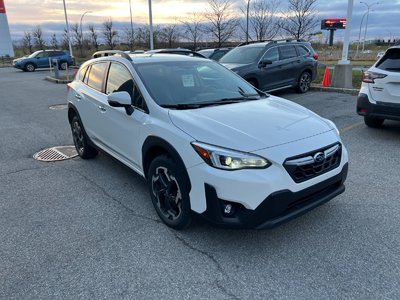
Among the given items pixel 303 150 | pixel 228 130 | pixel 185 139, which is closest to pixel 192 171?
→ pixel 185 139

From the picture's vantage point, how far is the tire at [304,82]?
38.8 ft

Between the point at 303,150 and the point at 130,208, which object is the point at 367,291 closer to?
the point at 303,150

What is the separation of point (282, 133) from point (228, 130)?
490 millimetres

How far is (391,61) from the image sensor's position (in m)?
6.09

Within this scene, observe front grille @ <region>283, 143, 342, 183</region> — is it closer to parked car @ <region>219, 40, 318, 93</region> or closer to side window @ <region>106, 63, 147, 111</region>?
side window @ <region>106, 63, 147, 111</region>

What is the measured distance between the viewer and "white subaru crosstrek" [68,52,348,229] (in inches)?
112

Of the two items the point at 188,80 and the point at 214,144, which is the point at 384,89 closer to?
the point at 188,80

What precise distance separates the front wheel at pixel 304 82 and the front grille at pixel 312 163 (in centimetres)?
901

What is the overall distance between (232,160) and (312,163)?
0.73m

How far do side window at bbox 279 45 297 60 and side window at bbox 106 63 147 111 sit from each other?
779 cm

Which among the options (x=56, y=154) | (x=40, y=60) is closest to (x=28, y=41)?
(x=40, y=60)

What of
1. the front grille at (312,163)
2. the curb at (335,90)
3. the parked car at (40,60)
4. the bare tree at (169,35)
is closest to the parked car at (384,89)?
the front grille at (312,163)

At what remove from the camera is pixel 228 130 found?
10.1ft

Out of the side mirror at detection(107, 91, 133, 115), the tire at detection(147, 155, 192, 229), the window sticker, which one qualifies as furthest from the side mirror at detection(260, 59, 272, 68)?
the tire at detection(147, 155, 192, 229)
